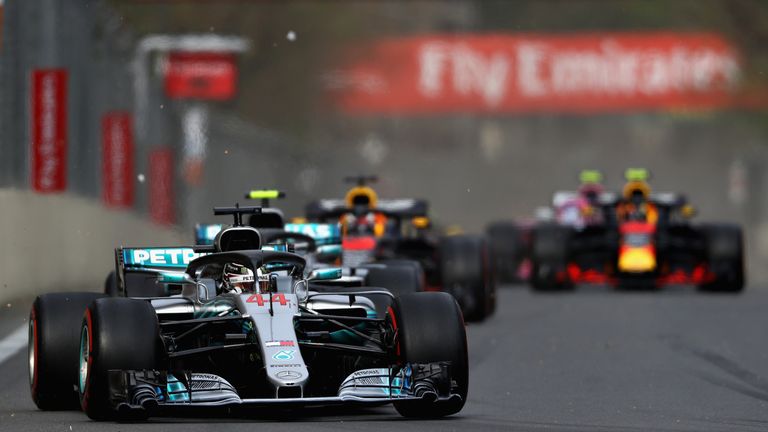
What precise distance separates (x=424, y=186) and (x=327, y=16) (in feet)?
61.2

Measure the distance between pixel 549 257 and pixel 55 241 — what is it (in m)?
7.04

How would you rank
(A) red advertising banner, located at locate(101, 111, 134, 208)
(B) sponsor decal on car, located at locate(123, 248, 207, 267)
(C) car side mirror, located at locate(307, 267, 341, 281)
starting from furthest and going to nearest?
1. (A) red advertising banner, located at locate(101, 111, 134, 208)
2. (B) sponsor decal on car, located at locate(123, 248, 207, 267)
3. (C) car side mirror, located at locate(307, 267, 341, 281)

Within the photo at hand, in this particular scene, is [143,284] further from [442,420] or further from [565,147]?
[565,147]

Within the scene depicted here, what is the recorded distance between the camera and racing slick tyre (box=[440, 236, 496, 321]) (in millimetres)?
20875

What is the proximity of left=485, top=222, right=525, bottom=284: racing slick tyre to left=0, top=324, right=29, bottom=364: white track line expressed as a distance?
39.4ft

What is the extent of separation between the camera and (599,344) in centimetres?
1794

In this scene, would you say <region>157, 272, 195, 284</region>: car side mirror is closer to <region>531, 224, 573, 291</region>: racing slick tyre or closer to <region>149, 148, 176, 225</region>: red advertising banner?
<region>531, 224, 573, 291</region>: racing slick tyre

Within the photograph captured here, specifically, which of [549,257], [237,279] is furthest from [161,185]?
[237,279]

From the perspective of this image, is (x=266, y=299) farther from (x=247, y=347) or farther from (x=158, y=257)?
(x=158, y=257)

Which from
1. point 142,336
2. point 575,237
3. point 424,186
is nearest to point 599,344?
point 142,336

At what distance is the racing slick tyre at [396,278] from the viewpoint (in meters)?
16.5

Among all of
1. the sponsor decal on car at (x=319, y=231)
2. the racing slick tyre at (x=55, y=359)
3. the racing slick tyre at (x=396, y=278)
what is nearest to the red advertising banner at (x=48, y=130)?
the sponsor decal on car at (x=319, y=231)

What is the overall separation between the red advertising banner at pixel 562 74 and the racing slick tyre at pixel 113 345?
46.7 m

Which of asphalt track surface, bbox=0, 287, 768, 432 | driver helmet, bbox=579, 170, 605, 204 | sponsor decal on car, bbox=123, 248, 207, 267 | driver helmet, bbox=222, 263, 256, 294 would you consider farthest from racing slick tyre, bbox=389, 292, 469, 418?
driver helmet, bbox=579, 170, 605, 204
